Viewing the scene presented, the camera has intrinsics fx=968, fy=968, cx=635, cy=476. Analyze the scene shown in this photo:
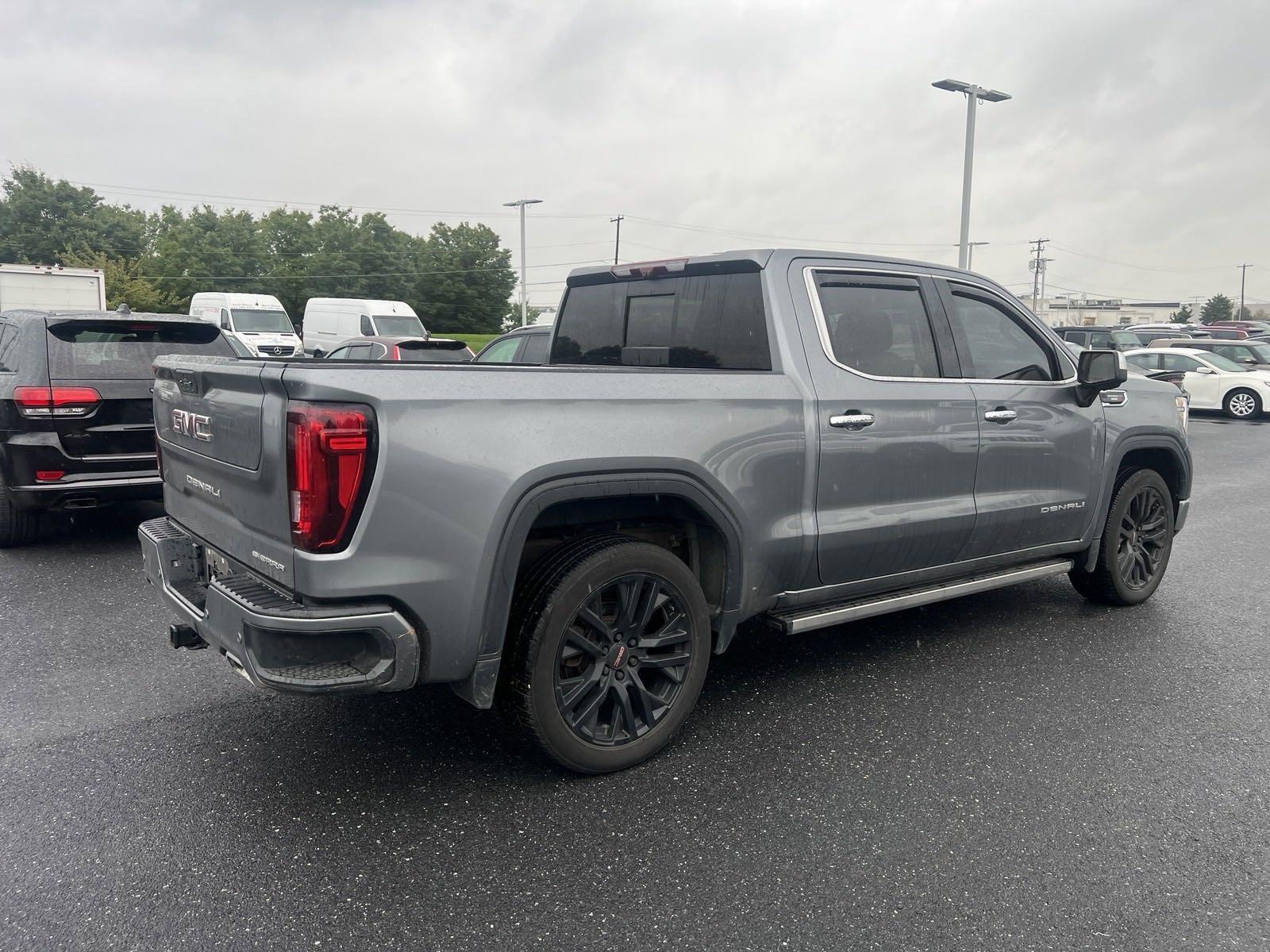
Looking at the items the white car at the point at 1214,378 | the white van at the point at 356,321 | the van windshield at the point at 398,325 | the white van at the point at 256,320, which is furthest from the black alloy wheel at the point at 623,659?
the white van at the point at 256,320

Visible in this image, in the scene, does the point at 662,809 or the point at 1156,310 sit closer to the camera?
the point at 662,809

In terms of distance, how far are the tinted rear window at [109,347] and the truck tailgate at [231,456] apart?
2.95 m

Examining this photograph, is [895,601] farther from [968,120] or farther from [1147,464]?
[968,120]

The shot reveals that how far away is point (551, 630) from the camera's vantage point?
3164 mm

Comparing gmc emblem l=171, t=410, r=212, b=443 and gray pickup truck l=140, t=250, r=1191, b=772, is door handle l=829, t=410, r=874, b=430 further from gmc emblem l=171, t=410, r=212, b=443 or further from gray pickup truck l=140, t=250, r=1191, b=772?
gmc emblem l=171, t=410, r=212, b=443

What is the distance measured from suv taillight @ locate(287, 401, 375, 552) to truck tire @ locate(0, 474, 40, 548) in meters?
5.03

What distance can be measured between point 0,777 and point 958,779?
11.0ft

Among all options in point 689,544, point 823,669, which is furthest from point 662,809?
point 823,669

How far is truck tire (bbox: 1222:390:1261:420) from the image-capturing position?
19375 mm

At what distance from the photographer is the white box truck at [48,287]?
2052 cm

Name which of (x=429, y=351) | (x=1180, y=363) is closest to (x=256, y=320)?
(x=429, y=351)

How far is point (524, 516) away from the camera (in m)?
3.08

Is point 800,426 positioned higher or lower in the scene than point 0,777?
higher

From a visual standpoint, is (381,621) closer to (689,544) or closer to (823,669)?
(689,544)
